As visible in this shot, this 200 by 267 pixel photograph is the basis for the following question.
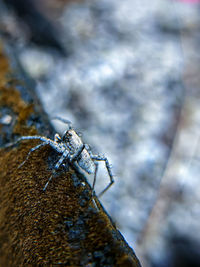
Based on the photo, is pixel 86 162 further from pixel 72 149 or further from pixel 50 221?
pixel 50 221

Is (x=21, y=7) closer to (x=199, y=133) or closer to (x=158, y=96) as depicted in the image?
(x=158, y=96)

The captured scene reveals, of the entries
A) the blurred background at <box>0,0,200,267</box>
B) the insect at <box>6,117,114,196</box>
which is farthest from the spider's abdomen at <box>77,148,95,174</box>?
the blurred background at <box>0,0,200,267</box>

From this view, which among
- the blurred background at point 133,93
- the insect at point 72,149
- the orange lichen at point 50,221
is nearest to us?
the orange lichen at point 50,221

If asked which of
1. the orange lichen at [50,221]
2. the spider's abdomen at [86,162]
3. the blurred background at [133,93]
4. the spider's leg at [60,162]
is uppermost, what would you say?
the blurred background at [133,93]

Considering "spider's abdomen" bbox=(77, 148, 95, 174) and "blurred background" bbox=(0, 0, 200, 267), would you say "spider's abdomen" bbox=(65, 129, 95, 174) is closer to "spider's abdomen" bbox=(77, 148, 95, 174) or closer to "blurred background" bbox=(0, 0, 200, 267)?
"spider's abdomen" bbox=(77, 148, 95, 174)

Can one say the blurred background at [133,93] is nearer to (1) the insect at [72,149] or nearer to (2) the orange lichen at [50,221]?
(1) the insect at [72,149]

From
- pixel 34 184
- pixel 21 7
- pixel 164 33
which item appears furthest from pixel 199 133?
pixel 21 7

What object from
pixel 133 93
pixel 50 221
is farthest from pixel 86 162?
pixel 133 93

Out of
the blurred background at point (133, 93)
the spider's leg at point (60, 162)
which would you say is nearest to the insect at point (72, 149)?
the spider's leg at point (60, 162)
